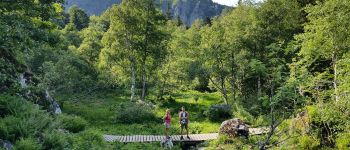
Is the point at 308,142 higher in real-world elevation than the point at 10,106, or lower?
lower

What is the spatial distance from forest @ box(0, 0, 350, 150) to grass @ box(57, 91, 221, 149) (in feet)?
0.38

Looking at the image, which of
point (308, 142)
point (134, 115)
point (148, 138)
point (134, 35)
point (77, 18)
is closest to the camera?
point (308, 142)

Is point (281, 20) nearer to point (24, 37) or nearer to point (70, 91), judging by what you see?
point (70, 91)

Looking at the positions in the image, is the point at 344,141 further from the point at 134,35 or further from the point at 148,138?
the point at 134,35

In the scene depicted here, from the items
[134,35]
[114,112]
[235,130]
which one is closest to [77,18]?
[134,35]

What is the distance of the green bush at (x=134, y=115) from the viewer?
31.3 m

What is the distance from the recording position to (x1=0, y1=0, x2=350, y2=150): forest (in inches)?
602

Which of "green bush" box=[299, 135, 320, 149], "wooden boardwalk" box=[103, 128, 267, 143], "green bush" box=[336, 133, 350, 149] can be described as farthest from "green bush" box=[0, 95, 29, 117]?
"green bush" box=[336, 133, 350, 149]

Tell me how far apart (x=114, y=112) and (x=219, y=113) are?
382 inches

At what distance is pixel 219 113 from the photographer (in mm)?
33312

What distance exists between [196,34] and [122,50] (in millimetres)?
19724

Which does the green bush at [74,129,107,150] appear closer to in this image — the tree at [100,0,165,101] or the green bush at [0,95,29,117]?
the green bush at [0,95,29,117]

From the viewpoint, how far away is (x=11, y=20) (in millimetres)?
14664

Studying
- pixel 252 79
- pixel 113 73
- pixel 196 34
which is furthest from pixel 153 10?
pixel 196 34
